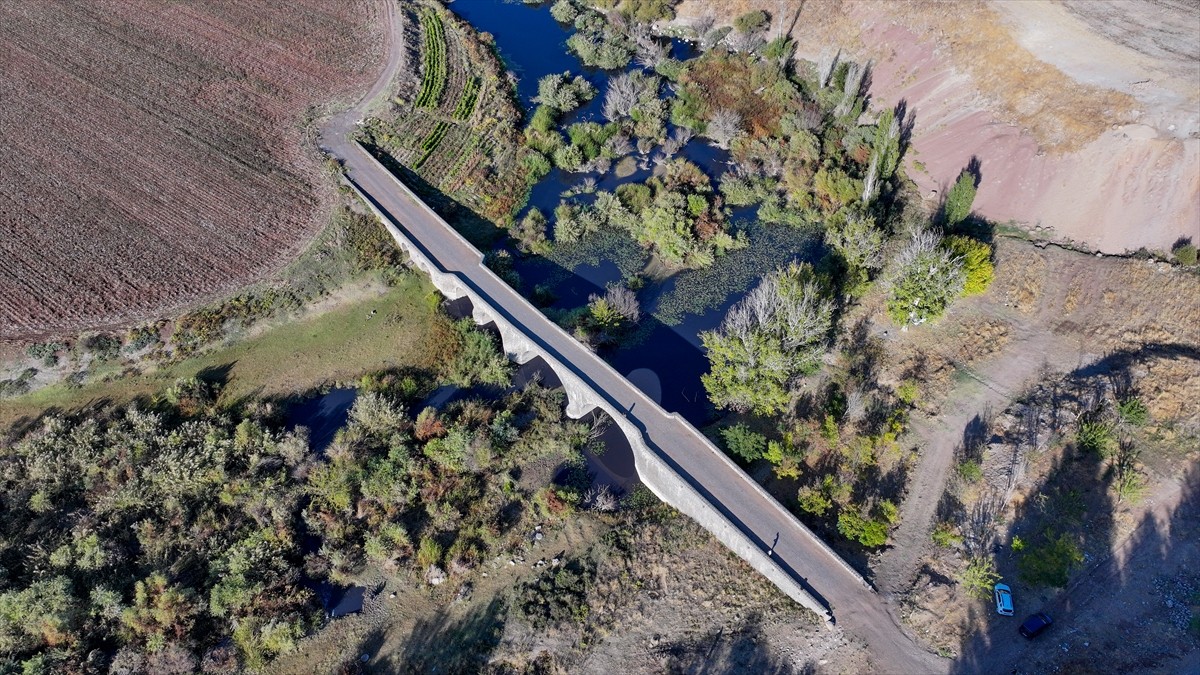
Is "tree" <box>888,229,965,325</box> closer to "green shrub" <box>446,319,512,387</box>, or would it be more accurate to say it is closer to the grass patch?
"green shrub" <box>446,319,512,387</box>

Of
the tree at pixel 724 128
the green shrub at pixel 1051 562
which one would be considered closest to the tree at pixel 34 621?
the green shrub at pixel 1051 562

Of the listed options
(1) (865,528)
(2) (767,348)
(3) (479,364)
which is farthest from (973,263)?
(3) (479,364)

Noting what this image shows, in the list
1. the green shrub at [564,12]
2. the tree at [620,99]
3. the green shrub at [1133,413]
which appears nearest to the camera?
the green shrub at [1133,413]

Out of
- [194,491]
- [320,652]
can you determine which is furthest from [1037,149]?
[194,491]

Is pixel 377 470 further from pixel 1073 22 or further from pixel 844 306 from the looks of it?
pixel 1073 22

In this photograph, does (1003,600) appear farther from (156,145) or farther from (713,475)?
(156,145)

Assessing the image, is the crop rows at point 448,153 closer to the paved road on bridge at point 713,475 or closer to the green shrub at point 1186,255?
the paved road on bridge at point 713,475

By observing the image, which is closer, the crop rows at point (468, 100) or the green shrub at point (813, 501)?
the green shrub at point (813, 501)
